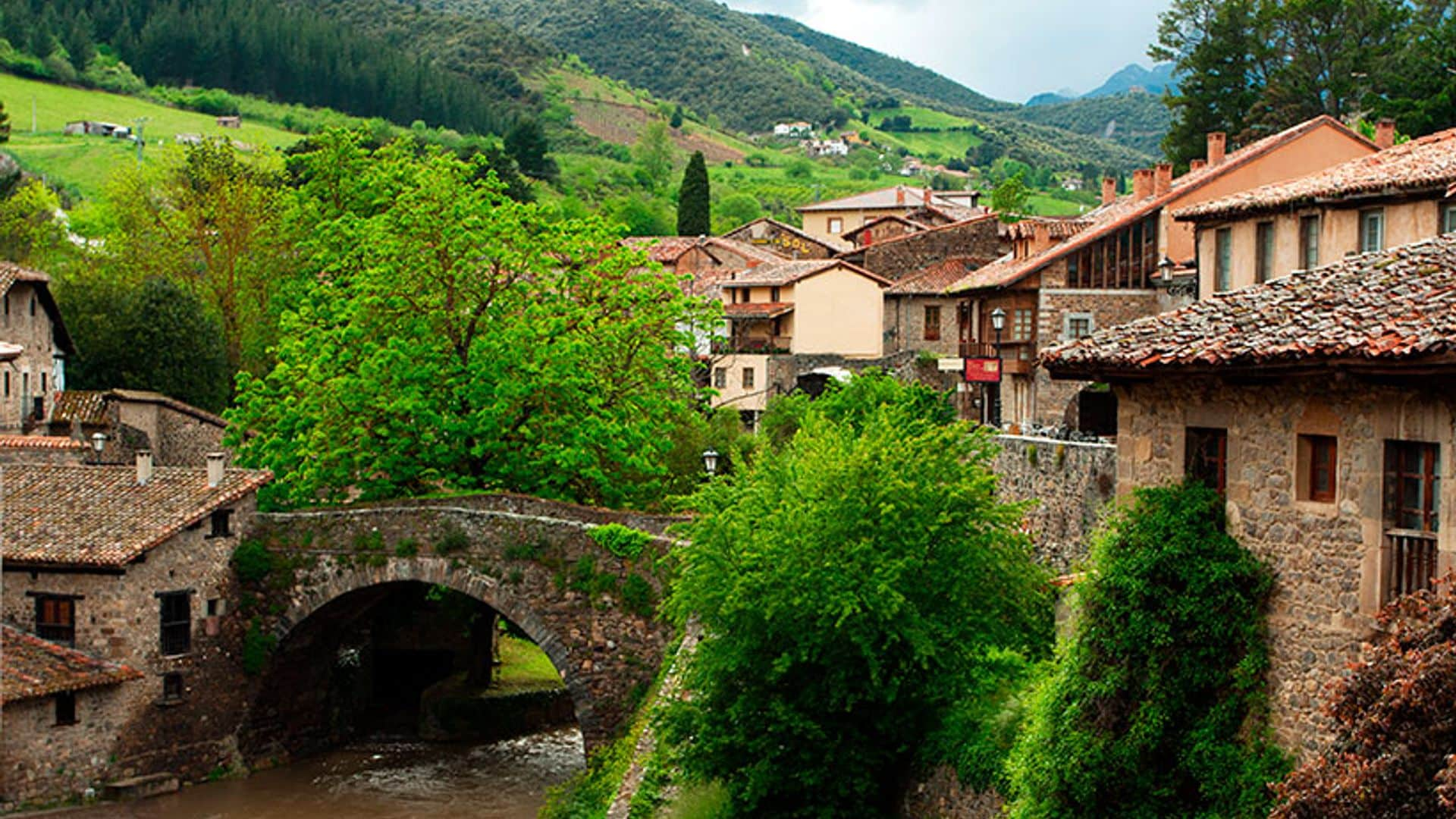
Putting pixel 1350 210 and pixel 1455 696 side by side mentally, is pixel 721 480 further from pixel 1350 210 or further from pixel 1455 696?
pixel 1455 696

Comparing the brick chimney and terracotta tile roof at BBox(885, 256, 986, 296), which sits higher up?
terracotta tile roof at BBox(885, 256, 986, 296)

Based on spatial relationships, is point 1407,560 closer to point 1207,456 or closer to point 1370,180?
point 1207,456

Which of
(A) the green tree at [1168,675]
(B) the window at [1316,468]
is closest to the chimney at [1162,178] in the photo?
(A) the green tree at [1168,675]

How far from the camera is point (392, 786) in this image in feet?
121

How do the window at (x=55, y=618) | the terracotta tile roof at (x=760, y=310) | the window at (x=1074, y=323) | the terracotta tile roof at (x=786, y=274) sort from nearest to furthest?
the window at (x=55, y=618) → the window at (x=1074, y=323) → the terracotta tile roof at (x=786, y=274) → the terracotta tile roof at (x=760, y=310)

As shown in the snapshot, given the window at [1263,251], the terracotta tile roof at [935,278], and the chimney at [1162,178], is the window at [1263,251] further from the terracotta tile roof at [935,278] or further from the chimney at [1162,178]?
the terracotta tile roof at [935,278]

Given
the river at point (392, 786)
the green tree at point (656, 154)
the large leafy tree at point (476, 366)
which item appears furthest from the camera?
the green tree at point (656, 154)

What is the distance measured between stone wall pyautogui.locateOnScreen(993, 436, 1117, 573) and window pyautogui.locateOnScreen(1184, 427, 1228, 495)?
9.00 m

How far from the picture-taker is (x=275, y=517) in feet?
122

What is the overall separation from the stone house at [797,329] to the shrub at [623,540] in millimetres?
29075

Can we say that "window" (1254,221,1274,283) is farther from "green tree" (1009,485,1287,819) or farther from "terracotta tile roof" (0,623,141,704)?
"terracotta tile roof" (0,623,141,704)

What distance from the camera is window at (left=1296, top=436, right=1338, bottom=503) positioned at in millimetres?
13367

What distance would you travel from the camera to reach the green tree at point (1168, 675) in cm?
1405

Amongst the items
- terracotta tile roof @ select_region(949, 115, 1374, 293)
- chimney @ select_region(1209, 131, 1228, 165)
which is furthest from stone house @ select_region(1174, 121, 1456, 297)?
chimney @ select_region(1209, 131, 1228, 165)
